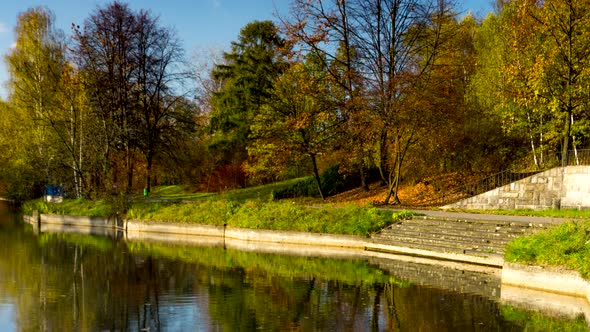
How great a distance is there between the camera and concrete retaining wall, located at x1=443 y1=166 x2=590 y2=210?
2556 centimetres

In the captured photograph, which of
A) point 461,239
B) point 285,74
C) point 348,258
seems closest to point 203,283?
point 348,258

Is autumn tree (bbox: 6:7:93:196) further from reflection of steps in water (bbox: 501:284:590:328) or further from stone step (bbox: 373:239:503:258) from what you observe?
reflection of steps in water (bbox: 501:284:590:328)

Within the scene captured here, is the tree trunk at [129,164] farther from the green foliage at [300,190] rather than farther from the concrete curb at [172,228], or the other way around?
the green foliage at [300,190]

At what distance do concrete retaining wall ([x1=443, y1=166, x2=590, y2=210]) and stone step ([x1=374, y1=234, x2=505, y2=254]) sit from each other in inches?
255

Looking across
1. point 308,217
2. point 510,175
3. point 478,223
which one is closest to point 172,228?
point 308,217

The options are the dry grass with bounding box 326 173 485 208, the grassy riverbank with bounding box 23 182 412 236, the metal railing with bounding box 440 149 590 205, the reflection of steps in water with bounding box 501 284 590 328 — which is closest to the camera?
the reflection of steps in water with bounding box 501 284 590 328

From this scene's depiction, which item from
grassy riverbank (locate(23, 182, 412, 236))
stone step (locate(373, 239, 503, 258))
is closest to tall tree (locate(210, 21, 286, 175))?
grassy riverbank (locate(23, 182, 412, 236))

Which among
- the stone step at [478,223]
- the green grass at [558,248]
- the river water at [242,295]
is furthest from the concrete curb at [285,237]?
the green grass at [558,248]

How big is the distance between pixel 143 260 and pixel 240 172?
24.1 metres

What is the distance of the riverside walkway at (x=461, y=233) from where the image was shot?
20891 mm

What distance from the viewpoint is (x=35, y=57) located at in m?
47.7

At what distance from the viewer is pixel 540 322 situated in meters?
13.4

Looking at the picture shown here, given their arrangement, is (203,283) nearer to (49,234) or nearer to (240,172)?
(49,234)

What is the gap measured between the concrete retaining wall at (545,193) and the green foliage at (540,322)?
13291 millimetres
